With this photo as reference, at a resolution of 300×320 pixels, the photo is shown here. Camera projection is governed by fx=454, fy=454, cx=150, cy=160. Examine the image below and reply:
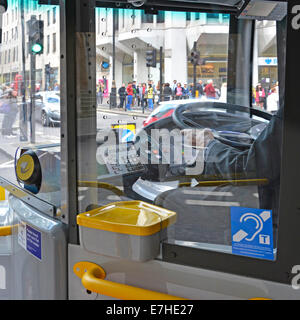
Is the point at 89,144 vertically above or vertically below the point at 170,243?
above

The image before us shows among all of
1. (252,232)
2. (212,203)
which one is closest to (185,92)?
(212,203)

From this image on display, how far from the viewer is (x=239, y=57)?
5.74 feet

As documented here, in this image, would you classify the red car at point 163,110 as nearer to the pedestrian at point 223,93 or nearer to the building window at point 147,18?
the pedestrian at point 223,93

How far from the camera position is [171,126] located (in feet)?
4.75

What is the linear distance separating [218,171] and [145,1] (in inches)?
24.4

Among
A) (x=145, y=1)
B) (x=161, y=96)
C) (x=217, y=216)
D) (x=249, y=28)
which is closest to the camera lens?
(x=217, y=216)

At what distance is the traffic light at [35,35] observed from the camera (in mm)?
1607

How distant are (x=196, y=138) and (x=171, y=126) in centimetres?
9

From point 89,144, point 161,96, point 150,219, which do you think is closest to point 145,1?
point 161,96

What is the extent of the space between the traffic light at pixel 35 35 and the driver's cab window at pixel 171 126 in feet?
0.94

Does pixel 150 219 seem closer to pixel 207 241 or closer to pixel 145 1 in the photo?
pixel 207 241

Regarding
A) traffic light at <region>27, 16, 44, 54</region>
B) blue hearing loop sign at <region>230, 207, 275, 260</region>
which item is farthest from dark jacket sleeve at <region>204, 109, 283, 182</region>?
traffic light at <region>27, 16, 44, 54</region>

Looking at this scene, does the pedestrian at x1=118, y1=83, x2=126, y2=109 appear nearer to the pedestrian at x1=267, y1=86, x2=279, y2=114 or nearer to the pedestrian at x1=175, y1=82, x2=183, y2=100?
the pedestrian at x1=175, y1=82, x2=183, y2=100

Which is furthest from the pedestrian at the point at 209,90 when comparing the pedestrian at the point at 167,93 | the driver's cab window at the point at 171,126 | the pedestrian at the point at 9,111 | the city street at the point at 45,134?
the pedestrian at the point at 9,111
